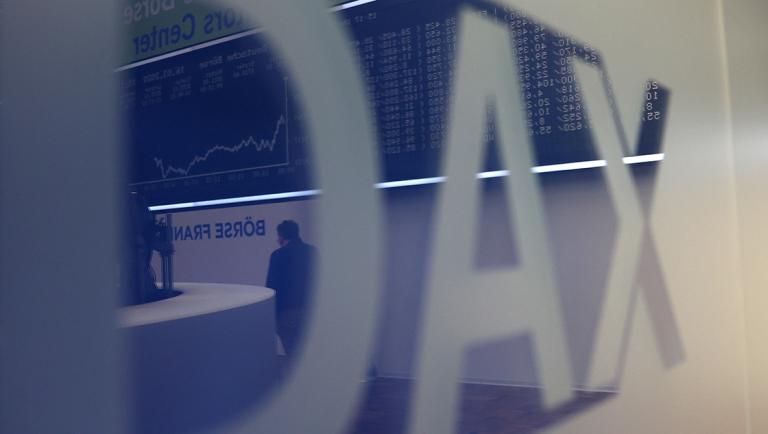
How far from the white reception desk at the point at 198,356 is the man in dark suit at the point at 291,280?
0.09ft

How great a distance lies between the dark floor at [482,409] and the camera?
4.55ft

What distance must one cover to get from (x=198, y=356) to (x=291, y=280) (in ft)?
0.77

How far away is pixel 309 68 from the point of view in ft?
4.19

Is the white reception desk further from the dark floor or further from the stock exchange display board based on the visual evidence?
the dark floor

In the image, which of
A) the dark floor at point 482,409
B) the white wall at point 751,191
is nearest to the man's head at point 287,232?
the dark floor at point 482,409

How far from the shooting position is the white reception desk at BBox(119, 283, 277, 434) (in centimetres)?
95

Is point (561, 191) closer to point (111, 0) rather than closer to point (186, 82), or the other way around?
point (186, 82)

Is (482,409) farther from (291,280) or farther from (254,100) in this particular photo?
(254,100)

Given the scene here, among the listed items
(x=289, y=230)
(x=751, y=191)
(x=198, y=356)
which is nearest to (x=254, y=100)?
(x=289, y=230)

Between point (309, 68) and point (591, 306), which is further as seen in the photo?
point (591, 306)

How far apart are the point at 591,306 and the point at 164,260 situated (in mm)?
1528

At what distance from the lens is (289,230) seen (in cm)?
121

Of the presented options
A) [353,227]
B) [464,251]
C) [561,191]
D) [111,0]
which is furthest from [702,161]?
[111,0]

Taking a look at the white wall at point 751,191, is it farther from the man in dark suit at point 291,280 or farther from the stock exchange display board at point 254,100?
the man in dark suit at point 291,280
